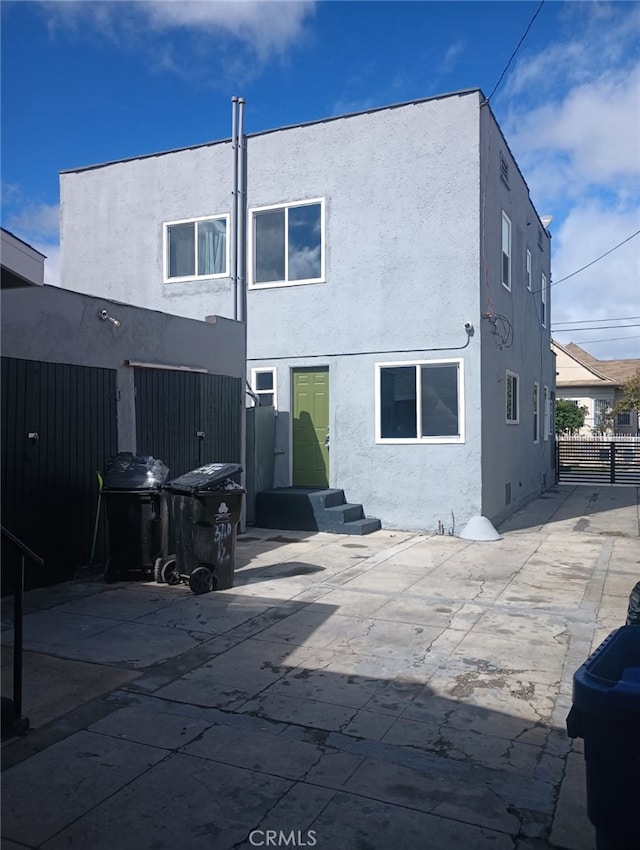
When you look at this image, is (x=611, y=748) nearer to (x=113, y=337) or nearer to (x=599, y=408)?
(x=113, y=337)

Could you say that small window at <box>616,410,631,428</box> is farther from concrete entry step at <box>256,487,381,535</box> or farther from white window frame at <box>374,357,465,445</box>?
concrete entry step at <box>256,487,381,535</box>

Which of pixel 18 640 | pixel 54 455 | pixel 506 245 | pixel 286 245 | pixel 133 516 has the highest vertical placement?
pixel 506 245

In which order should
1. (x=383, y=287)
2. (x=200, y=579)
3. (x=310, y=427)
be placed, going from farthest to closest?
(x=310, y=427) → (x=383, y=287) → (x=200, y=579)

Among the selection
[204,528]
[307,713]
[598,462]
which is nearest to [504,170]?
[204,528]

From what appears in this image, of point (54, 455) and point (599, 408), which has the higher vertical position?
point (599, 408)

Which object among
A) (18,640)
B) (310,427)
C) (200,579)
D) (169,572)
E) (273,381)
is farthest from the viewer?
(273,381)

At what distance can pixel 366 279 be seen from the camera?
11.8 meters

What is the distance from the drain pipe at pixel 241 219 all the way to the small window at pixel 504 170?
15.5 ft

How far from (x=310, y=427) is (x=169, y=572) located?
5.31m

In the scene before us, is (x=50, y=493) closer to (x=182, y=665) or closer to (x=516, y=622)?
(x=182, y=665)

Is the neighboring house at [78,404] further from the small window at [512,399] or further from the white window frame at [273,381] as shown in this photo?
the small window at [512,399]

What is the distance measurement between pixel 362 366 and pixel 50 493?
6.02 metres

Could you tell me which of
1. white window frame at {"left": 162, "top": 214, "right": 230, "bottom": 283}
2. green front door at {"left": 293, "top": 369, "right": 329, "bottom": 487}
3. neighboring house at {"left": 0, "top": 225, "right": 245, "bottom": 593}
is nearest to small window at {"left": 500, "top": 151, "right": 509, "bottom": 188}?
green front door at {"left": 293, "top": 369, "right": 329, "bottom": 487}
